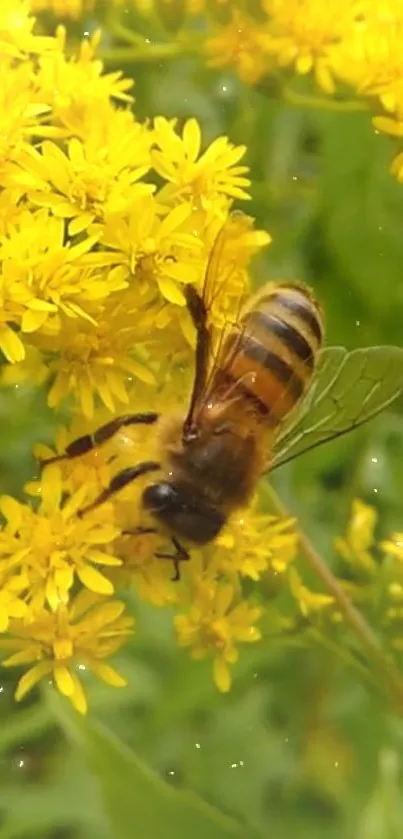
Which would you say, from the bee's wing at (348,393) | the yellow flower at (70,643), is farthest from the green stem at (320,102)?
the yellow flower at (70,643)

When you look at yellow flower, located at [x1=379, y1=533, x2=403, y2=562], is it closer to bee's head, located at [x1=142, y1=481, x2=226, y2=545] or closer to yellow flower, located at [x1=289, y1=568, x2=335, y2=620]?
yellow flower, located at [x1=289, y1=568, x2=335, y2=620]

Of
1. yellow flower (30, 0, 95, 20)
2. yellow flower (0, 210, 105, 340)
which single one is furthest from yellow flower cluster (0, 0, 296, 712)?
yellow flower (30, 0, 95, 20)

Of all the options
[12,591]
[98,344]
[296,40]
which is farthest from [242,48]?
[12,591]

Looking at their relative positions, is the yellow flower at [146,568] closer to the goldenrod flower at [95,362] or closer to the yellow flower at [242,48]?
the goldenrod flower at [95,362]

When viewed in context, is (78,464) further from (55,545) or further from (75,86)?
(75,86)

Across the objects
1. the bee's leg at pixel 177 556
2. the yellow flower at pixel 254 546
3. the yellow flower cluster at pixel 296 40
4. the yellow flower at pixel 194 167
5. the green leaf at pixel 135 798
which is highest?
the yellow flower cluster at pixel 296 40

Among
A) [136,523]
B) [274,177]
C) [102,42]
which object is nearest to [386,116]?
[274,177]

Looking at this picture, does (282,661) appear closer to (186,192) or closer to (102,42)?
(186,192)
